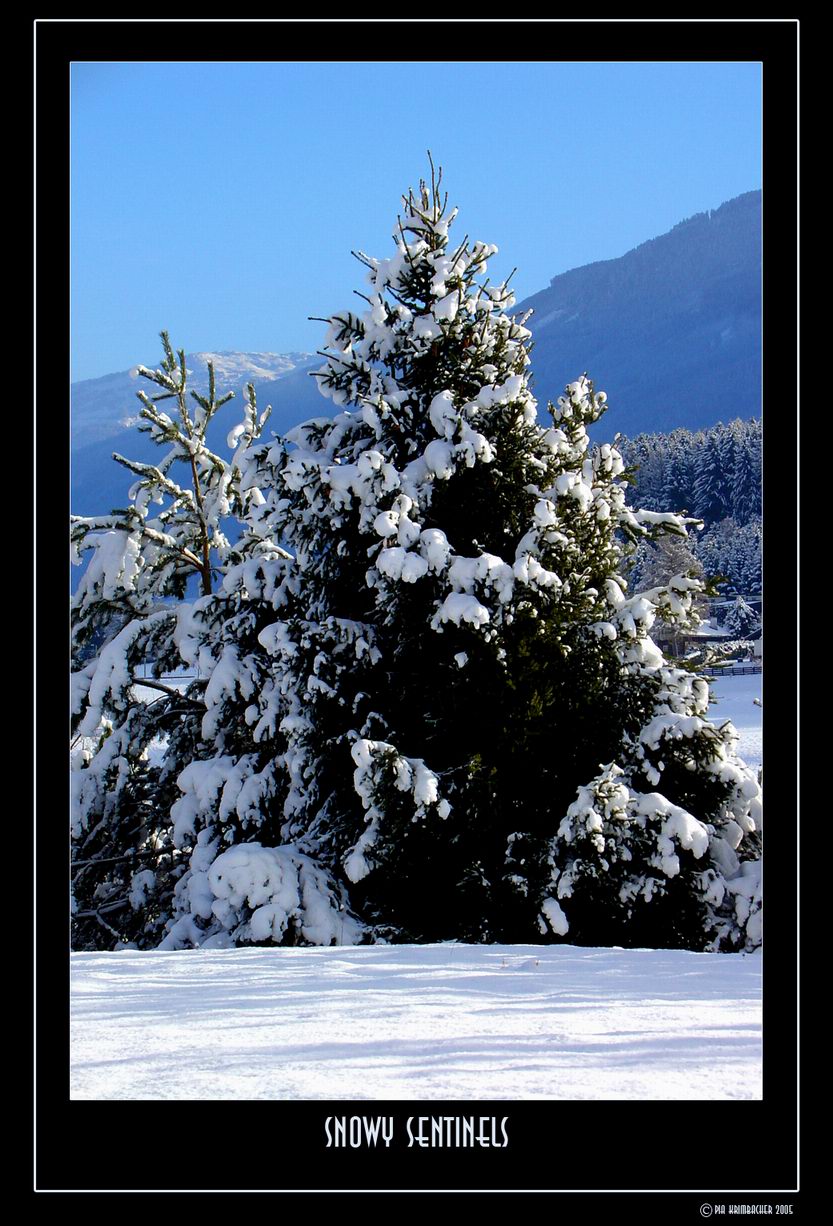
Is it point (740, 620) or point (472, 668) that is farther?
point (740, 620)

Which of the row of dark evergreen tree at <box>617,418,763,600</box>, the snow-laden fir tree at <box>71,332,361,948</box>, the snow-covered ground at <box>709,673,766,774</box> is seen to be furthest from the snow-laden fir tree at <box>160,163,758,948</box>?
the row of dark evergreen tree at <box>617,418,763,600</box>

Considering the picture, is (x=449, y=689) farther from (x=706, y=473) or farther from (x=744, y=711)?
(x=706, y=473)

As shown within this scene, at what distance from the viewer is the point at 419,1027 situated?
421cm

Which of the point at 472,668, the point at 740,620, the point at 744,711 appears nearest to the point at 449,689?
the point at 472,668

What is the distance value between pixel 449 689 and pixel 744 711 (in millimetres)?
28568

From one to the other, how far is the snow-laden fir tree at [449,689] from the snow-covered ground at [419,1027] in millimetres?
2334

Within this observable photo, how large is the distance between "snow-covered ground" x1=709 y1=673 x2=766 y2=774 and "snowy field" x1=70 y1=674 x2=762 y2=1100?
855 inches

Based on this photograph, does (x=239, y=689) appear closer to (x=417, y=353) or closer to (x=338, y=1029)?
(x=417, y=353)

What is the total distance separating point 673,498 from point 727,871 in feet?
154

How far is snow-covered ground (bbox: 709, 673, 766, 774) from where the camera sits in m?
27.8

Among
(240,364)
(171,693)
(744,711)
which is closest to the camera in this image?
(171,693)

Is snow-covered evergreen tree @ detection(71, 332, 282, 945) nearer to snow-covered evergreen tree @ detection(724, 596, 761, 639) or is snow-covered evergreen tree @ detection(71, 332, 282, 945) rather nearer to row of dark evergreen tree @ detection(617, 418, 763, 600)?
snow-covered evergreen tree @ detection(724, 596, 761, 639)

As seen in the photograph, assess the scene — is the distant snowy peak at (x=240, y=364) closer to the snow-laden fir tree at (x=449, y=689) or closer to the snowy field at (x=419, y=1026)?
the snow-laden fir tree at (x=449, y=689)

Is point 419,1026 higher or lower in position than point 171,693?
lower
